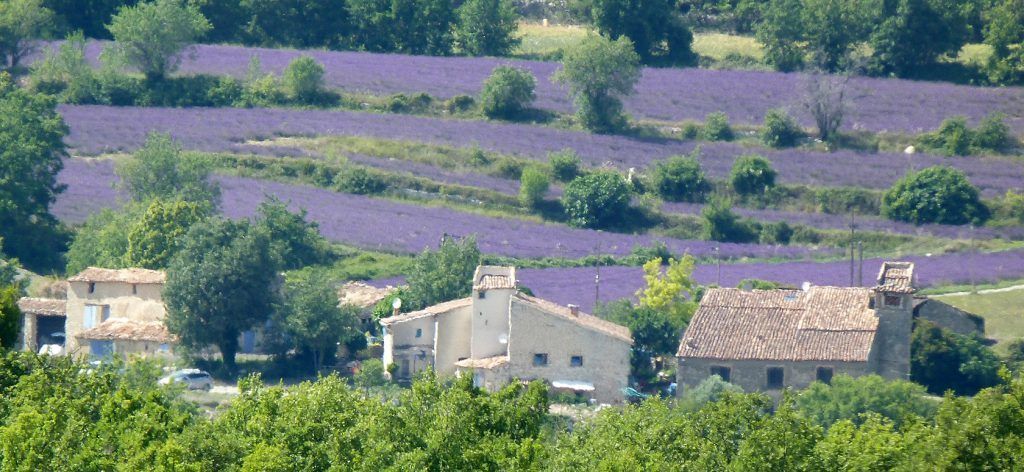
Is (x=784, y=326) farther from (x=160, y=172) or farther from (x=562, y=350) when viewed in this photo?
(x=160, y=172)

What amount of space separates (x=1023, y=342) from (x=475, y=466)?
27940mm

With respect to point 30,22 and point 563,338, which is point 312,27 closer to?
point 30,22

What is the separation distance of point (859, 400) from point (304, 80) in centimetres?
3926

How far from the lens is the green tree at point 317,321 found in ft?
211

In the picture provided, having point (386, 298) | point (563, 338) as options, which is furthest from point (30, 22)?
point (563, 338)

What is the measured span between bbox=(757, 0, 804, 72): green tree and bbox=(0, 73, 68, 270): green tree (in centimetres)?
3040

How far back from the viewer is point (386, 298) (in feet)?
223

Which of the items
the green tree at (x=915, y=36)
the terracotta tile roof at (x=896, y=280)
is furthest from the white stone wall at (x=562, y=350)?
the green tree at (x=915, y=36)

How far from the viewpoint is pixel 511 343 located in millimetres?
62125

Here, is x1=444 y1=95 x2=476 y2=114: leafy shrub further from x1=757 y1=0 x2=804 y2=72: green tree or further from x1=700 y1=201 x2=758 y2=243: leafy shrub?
x1=700 y1=201 x2=758 y2=243: leafy shrub

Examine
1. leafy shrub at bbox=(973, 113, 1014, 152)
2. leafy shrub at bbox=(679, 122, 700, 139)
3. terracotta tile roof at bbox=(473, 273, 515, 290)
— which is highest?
leafy shrub at bbox=(973, 113, 1014, 152)

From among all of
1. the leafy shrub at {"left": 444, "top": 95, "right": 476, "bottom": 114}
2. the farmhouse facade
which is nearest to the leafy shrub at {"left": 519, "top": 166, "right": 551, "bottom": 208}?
the leafy shrub at {"left": 444, "top": 95, "right": 476, "bottom": 114}

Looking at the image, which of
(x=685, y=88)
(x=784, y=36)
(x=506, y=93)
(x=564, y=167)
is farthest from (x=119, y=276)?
(x=784, y=36)

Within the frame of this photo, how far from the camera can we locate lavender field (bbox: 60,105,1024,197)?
81438 millimetres
